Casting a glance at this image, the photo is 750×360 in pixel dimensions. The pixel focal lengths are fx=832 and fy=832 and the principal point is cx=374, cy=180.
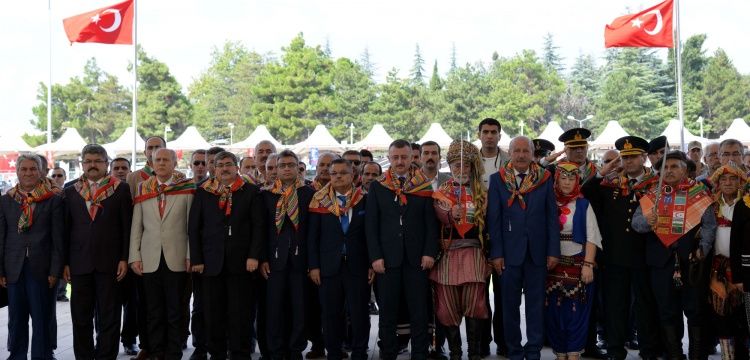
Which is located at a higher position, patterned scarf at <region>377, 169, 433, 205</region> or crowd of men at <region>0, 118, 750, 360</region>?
patterned scarf at <region>377, 169, 433, 205</region>

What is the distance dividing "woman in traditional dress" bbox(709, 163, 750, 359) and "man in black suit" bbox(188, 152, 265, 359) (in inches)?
143

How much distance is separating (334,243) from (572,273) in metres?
1.92

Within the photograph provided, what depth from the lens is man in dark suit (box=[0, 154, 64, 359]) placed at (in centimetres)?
678

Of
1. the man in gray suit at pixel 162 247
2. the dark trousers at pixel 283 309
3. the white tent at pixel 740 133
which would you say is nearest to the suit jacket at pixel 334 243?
the dark trousers at pixel 283 309

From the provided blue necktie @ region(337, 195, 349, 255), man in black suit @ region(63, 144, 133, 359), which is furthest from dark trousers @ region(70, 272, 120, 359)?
blue necktie @ region(337, 195, 349, 255)

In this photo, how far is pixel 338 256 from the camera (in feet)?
22.5

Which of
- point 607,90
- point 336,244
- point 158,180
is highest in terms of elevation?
point 607,90

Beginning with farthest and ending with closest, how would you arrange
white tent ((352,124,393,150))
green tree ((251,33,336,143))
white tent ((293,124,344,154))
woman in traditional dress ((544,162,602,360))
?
green tree ((251,33,336,143)), white tent ((293,124,344,154)), white tent ((352,124,393,150)), woman in traditional dress ((544,162,602,360))

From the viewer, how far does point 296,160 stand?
7117 mm

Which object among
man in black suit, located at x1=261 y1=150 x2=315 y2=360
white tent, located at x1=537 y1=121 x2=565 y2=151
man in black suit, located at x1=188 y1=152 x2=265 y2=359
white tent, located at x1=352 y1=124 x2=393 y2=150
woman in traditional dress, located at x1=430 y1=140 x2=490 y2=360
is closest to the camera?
woman in traditional dress, located at x1=430 y1=140 x2=490 y2=360

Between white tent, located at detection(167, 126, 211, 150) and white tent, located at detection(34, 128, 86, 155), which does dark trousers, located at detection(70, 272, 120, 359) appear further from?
white tent, located at detection(34, 128, 86, 155)

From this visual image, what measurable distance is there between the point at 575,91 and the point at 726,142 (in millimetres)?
75346

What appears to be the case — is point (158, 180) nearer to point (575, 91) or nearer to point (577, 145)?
point (577, 145)

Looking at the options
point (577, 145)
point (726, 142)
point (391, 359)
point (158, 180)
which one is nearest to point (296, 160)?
point (158, 180)
